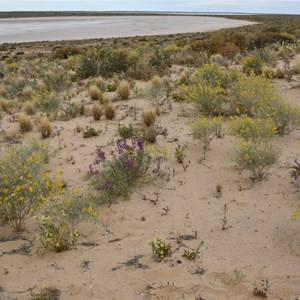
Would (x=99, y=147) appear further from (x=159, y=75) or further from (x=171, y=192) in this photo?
(x=159, y=75)

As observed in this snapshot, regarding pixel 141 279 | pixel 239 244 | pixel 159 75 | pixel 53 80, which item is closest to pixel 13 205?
pixel 141 279

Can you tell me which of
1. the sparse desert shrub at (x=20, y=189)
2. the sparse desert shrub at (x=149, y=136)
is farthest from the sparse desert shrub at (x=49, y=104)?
the sparse desert shrub at (x=20, y=189)

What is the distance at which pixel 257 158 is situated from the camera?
5281mm

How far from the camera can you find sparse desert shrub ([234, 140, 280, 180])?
5.29 metres

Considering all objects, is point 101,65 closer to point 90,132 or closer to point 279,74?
point 279,74

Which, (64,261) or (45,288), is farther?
(64,261)

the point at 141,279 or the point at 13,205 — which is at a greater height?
the point at 13,205

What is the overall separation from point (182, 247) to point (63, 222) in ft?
4.43

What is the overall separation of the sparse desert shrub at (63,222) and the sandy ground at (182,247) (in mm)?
109

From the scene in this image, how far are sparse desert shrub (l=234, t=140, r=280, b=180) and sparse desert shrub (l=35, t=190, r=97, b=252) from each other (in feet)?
7.59

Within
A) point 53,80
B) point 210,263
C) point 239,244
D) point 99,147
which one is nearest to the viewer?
point 210,263

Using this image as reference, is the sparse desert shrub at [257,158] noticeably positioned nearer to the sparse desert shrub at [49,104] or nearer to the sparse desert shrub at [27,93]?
the sparse desert shrub at [49,104]

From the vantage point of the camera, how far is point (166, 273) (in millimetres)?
3615

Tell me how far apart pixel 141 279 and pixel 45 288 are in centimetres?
89
